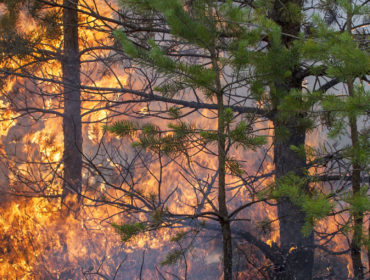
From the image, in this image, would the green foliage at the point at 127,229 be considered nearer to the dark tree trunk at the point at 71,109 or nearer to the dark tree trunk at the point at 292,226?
the dark tree trunk at the point at 292,226

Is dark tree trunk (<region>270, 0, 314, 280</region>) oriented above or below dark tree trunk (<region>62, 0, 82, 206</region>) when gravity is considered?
below

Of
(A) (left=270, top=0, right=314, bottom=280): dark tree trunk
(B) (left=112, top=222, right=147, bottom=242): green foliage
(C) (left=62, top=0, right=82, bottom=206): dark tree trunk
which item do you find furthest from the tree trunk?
(C) (left=62, top=0, right=82, bottom=206): dark tree trunk

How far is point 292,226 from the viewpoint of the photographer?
19.6ft

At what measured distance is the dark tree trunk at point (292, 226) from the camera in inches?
218

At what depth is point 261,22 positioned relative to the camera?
3.36 meters

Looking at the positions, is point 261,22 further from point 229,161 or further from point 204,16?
point 229,161

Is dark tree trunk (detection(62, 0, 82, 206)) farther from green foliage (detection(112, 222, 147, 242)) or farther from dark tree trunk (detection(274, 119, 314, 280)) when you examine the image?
green foliage (detection(112, 222, 147, 242))

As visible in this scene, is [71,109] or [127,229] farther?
[71,109]

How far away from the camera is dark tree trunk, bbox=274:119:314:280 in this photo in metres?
5.54

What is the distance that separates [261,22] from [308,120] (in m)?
1.64

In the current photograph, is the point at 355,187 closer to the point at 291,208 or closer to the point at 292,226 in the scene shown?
the point at 291,208

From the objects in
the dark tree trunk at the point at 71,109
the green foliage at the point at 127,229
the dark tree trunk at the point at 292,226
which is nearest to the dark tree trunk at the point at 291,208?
the dark tree trunk at the point at 292,226

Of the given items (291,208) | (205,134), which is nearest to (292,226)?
(291,208)

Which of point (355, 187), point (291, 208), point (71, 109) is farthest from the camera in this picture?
point (71, 109)
